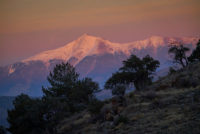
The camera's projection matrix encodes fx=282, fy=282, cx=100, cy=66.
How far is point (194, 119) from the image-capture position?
74.4 ft

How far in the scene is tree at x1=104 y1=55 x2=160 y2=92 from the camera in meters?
56.2

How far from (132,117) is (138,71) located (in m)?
28.5

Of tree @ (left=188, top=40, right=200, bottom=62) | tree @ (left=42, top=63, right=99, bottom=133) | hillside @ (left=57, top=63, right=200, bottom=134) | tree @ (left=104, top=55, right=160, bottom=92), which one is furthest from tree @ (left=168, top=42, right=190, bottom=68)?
hillside @ (left=57, top=63, right=200, bottom=134)

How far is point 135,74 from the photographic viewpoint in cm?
5669

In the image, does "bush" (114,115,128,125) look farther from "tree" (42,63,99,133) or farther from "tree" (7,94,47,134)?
"tree" (7,94,47,134)

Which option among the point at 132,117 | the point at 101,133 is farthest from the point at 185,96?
the point at 101,133

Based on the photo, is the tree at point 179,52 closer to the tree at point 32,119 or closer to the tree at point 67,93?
the tree at point 67,93

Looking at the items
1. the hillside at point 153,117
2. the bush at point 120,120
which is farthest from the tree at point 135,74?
the bush at point 120,120

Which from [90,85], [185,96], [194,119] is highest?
[90,85]

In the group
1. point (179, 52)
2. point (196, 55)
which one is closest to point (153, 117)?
point (179, 52)

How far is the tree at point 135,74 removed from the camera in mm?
56219

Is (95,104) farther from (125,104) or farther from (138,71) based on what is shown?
(138,71)

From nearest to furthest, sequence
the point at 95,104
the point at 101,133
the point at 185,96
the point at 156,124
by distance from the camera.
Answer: the point at 156,124, the point at 101,133, the point at 185,96, the point at 95,104

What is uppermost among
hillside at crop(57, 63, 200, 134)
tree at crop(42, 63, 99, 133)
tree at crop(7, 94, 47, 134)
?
tree at crop(42, 63, 99, 133)
